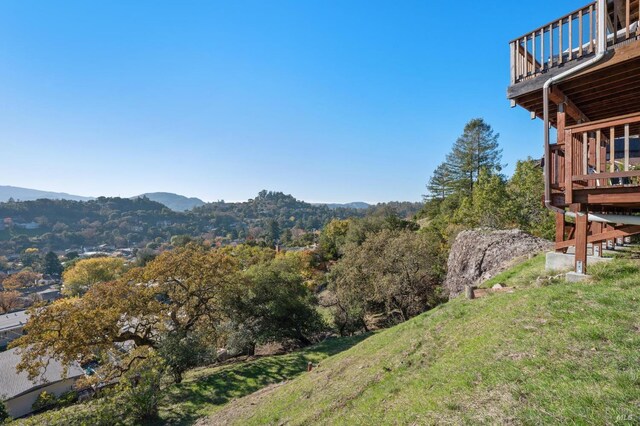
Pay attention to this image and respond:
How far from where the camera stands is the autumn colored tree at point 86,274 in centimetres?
4527

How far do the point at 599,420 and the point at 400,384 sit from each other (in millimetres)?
2602

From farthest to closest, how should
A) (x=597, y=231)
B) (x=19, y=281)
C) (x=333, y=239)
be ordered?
1. (x=19, y=281)
2. (x=333, y=239)
3. (x=597, y=231)

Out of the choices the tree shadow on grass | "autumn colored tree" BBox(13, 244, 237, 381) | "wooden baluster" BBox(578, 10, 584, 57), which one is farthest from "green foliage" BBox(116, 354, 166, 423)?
"wooden baluster" BBox(578, 10, 584, 57)

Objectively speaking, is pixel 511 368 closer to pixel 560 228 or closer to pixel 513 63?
pixel 560 228

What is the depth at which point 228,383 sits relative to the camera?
1205cm

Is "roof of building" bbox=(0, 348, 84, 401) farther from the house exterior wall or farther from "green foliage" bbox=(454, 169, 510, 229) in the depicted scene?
"green foliage" bbox=(454, 169, 510, 229)

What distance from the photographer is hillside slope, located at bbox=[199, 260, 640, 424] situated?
8.95 ft

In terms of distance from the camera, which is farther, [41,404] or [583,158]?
[41,404]

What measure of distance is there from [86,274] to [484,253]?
56036mm

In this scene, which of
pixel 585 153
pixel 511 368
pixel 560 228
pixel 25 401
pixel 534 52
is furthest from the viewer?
pixel 25 401

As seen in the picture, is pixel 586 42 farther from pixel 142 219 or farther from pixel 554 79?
pixel 142 219

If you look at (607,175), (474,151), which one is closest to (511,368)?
(607,175)

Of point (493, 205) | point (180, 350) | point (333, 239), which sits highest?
point (493, 205)

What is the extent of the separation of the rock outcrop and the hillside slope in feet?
20.3
